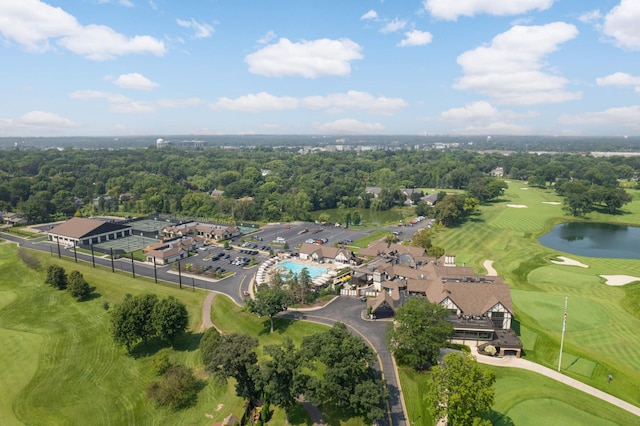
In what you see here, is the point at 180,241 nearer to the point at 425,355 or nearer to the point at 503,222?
the point at 425,355

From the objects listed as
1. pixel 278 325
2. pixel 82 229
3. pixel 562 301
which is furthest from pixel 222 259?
pixel 562 301

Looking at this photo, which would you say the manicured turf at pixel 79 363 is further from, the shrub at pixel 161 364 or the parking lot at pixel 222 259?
the parking lot at pixel 222 259

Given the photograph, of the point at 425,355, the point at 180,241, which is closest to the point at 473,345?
the point at 425,355

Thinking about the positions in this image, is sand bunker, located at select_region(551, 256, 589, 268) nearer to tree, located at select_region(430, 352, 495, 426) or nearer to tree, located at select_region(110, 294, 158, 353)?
tree, located at select_region(430, 352, 495, 426)

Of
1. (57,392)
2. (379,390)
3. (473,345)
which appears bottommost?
(57,392)

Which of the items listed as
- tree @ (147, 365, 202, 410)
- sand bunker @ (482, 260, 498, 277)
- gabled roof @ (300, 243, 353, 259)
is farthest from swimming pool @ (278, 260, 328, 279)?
sand bunker @ (482, 260, 498, 277)
